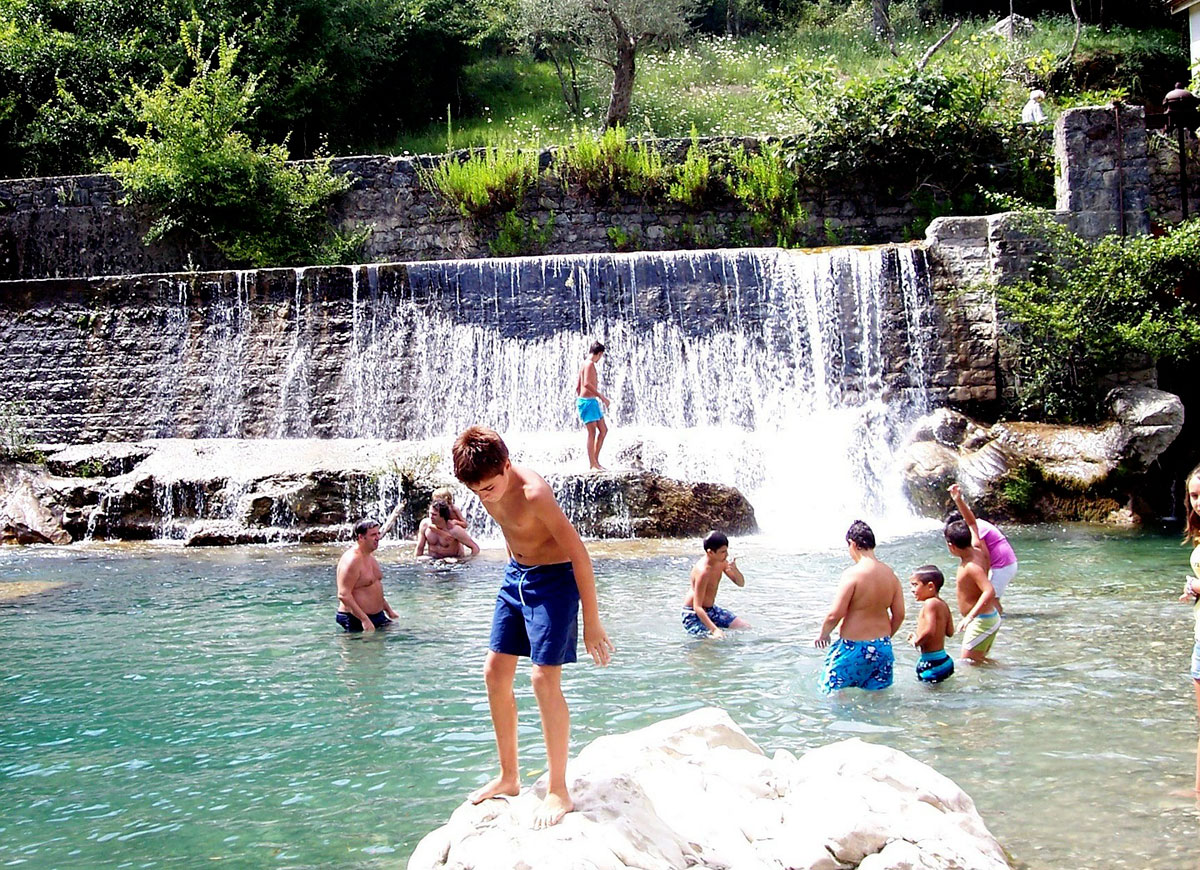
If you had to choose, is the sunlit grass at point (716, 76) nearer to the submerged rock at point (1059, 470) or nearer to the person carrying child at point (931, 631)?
the submerged rock at point (1059, 470)

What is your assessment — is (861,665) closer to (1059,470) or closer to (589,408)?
(589,408)

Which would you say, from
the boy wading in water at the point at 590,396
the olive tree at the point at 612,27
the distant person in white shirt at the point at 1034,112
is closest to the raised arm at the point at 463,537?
the boy wading in water at the point at 590,396

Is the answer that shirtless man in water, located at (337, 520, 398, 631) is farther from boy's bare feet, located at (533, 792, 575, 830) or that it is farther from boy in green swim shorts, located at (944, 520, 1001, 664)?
boy's bare feet, located at (533, 792, 575, 830)

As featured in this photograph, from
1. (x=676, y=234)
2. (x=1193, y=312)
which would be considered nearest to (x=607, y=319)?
(x=676, y=234)

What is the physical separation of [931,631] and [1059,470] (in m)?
7.22

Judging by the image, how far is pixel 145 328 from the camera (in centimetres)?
1502

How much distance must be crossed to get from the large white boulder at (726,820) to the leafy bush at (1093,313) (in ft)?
34.9

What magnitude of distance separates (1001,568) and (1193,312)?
28.0 feet

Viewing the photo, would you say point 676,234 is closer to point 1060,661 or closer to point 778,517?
point 778,517

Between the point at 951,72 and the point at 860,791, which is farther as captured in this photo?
the point at 951,72

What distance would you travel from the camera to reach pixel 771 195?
17547 millimetres

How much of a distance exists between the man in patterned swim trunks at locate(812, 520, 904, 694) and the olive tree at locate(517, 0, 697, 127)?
17398 millimetres

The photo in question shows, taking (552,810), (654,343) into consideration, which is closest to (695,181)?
(654,343)

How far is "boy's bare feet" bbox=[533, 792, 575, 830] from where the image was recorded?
3.41 meters
